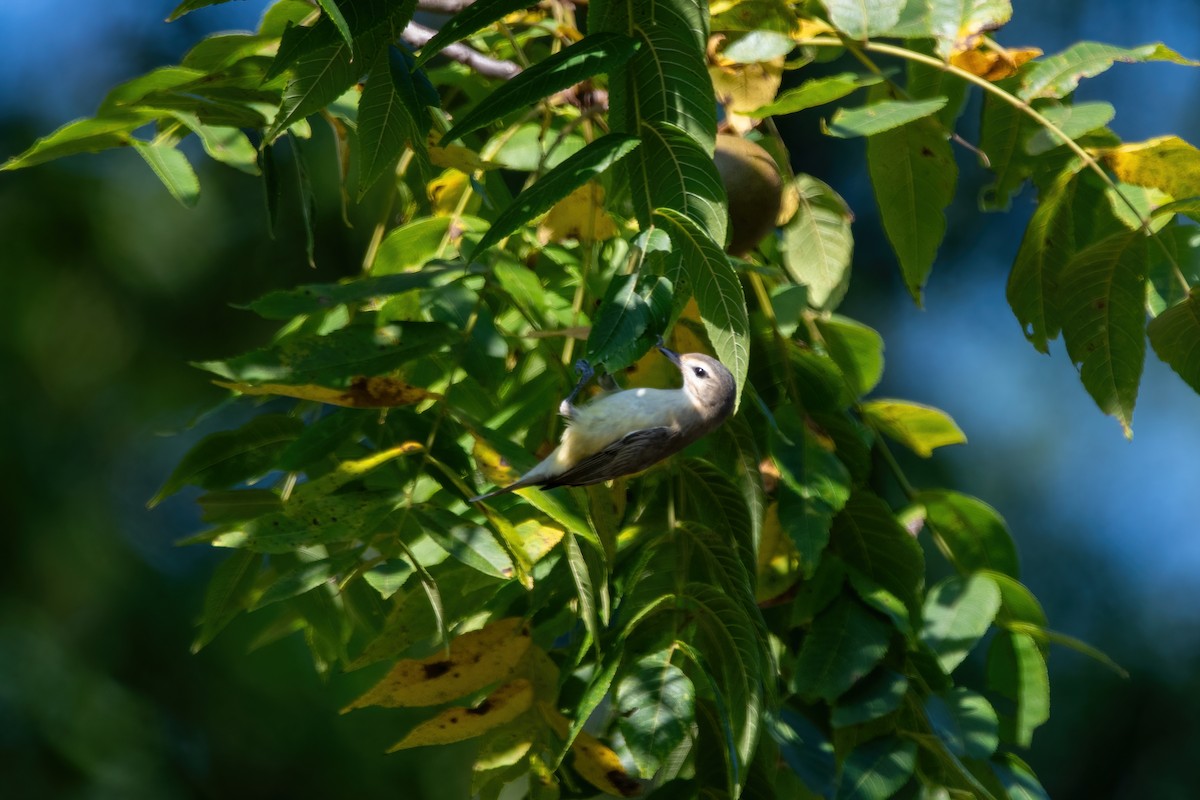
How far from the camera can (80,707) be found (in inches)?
104

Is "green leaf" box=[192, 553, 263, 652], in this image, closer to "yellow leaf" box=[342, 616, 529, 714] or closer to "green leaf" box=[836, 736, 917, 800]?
"yellow leaf" box=[342, 616, 529, 714]

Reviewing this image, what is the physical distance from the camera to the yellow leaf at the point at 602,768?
1.02 m

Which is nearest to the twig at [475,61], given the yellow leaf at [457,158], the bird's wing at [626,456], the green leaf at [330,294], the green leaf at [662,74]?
the yellow leaf at [457,158]

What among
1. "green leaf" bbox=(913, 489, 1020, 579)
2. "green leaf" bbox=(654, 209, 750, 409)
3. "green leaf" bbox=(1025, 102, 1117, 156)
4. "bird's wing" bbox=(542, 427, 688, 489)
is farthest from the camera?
"green leaf" bbox=(913, 489, 1020, 579)

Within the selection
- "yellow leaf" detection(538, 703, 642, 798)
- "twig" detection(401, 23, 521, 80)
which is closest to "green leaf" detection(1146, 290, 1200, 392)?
"yellow leaf" detection(538, 703, 642, 798)

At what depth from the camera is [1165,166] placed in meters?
1.23

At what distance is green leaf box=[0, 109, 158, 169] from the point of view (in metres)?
1.19

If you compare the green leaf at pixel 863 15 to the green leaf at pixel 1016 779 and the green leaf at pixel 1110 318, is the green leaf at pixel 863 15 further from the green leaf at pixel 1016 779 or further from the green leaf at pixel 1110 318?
the green leaf at pixel 1016 779

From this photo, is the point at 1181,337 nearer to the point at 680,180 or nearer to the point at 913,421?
the point at 913,421

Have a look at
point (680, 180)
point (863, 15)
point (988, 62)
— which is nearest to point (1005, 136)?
point (988, 62)

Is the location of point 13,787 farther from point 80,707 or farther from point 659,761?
point 659,761

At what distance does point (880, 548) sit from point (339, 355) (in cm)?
52

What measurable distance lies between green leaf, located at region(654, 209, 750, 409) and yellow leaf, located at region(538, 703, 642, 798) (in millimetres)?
346

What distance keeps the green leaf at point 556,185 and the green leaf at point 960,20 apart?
47cm
